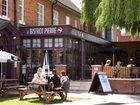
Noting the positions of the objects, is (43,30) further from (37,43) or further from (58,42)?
(58,42)

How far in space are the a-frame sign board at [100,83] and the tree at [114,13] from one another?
2931mm

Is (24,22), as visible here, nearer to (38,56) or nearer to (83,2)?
(38,56)

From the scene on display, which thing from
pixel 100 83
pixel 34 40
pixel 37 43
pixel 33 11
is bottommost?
pixel 100 83

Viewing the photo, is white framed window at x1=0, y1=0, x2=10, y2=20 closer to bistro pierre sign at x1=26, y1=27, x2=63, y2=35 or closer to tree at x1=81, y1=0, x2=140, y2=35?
bistro pierre sign at x1=26, y1=27, x2=63, y2=35

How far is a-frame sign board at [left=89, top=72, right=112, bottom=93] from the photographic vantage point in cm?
2425

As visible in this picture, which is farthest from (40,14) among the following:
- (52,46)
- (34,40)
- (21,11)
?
(52,46)

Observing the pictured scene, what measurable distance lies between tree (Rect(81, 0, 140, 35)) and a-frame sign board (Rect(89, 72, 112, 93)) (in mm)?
2931

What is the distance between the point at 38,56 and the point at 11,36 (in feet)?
10.4

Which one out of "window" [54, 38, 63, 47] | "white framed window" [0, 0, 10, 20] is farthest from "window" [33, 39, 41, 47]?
"white framed window" [0, 0, 10, 20]

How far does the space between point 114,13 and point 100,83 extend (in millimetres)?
4530

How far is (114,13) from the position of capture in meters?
21.8

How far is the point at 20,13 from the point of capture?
30.4 meters

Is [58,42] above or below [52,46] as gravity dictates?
above

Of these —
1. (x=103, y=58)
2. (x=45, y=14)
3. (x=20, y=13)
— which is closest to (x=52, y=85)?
(x=20, y=13)
